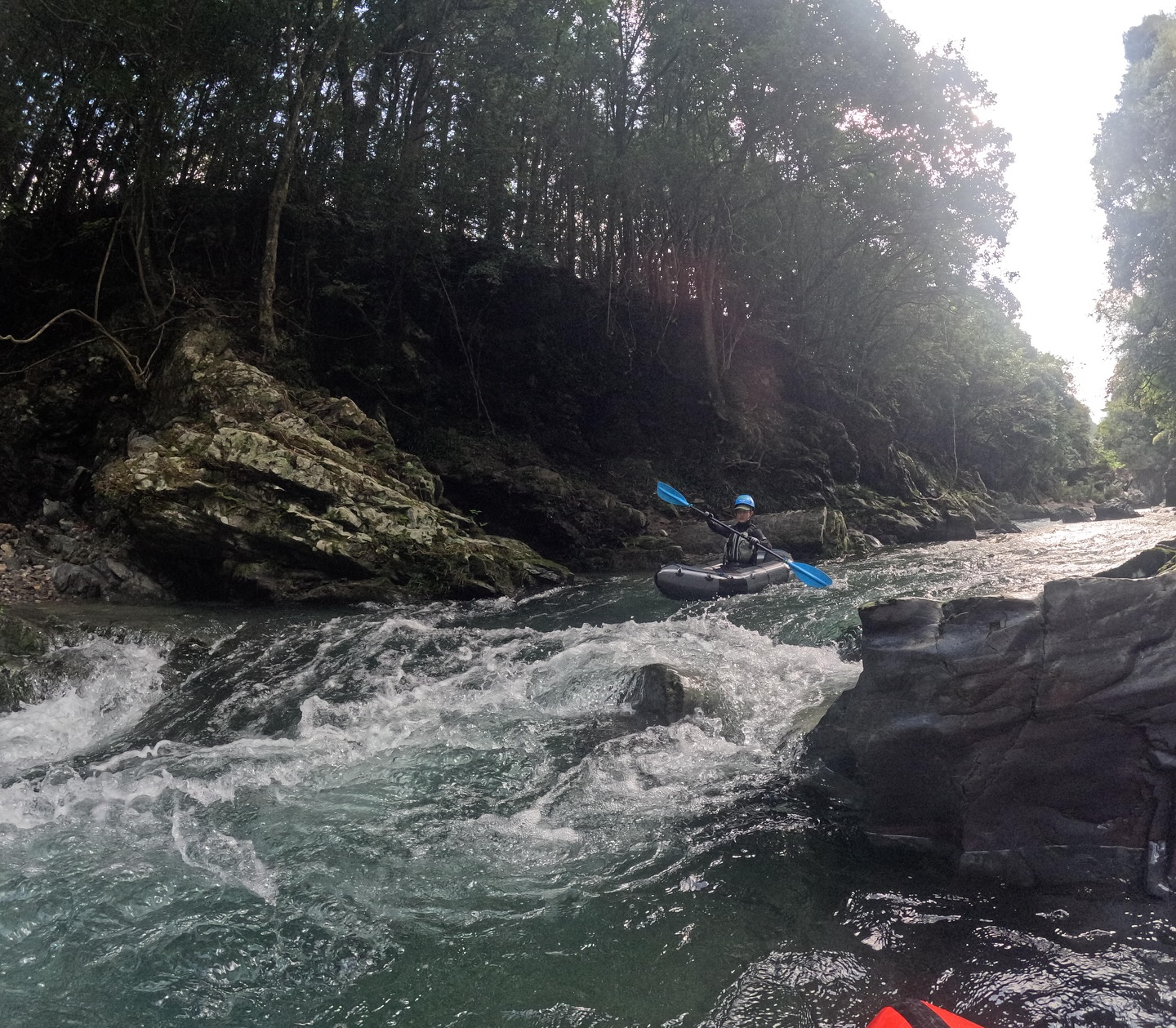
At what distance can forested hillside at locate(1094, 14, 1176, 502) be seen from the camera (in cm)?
1523

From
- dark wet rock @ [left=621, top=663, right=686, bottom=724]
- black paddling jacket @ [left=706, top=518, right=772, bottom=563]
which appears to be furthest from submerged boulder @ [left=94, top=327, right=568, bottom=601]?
dark wet rock @ [left=621, top=663, right=686, bottom=724]

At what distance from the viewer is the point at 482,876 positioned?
3.43 metres

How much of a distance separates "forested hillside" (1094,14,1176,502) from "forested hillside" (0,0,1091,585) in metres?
2.60

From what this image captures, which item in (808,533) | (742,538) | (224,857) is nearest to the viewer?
(224,857)

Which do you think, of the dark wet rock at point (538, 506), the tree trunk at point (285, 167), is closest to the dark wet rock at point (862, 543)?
the dark wet rock at point (538, 506)

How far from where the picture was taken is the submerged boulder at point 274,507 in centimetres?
912

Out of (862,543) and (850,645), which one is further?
(862,543)

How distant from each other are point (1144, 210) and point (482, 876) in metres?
18.0

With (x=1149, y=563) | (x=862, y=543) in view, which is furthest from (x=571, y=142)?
(x=1149, y=563)

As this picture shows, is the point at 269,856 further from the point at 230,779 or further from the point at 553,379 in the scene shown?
the point at 553,379

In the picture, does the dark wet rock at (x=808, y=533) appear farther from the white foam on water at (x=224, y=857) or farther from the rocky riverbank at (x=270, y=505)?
the white foam on water at (x=224, y=857)

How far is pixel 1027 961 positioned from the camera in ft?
8.79

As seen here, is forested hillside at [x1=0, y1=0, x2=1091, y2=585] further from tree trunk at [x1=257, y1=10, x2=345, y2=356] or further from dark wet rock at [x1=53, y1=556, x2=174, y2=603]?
dark wet rock at [x1=53, y1=556, x2=174, y2=603]

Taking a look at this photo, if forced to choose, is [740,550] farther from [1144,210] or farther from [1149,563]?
[1144,210]
